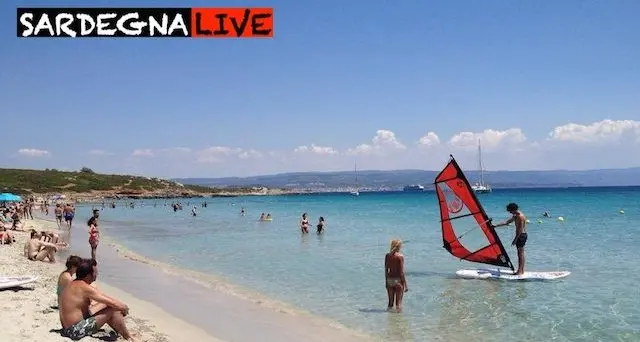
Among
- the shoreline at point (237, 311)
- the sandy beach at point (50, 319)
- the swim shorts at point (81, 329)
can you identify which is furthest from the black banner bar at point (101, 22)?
the swim shorts at point (81, 329)

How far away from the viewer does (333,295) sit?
40.0 feet

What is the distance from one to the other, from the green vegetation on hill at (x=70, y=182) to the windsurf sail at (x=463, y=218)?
83.5 m

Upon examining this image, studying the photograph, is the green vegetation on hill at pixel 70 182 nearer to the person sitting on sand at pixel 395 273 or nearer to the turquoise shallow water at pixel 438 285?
the turquoise shallow water at pixel 438 285

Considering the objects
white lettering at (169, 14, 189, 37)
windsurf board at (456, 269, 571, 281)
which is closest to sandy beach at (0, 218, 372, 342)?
windsurf board at (456, 269, 571, 281)

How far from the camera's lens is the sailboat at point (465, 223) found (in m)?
14.5

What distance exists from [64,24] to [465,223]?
35.3ft

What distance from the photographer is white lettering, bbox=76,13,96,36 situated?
11703mm

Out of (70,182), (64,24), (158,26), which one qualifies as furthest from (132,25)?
(70,182)

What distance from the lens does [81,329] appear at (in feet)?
23.1

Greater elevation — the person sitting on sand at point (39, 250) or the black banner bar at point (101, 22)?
the black banner bar at point (101, 22)

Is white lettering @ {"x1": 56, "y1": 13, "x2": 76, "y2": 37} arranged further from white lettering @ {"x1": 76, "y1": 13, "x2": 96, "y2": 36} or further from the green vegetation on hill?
the green vegetation on hill

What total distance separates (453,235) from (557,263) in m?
4.32

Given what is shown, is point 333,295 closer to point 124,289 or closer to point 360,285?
point 360,285

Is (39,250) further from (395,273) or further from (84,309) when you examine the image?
(395,273)
